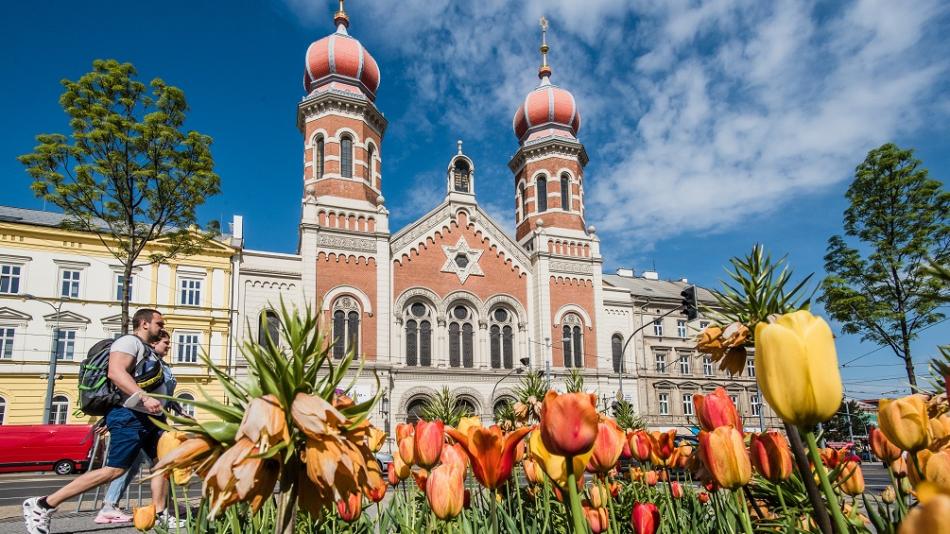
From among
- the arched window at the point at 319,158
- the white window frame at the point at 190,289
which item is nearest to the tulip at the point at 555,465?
the white window frame at the point at 190,289

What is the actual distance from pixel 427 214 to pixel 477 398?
953 cm

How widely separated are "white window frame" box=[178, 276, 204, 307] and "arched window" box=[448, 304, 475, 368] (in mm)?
11468

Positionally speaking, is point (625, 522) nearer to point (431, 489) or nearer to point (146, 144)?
point (431, 489)

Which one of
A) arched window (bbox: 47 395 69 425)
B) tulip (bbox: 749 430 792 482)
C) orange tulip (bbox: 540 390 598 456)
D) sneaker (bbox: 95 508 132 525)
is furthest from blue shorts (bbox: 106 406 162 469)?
arched window (bbox: 47 395 69 425)

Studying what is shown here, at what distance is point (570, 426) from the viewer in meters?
1.46

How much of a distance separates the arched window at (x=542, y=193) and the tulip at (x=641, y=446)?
1225 inches

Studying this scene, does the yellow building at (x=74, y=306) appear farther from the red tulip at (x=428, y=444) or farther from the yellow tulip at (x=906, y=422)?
the yellow tulip at (x=906, y=422)

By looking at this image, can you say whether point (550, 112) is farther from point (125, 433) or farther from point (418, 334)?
point (125, 433)

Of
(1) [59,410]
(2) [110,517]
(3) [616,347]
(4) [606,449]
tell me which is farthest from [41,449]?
(3) [616,347]

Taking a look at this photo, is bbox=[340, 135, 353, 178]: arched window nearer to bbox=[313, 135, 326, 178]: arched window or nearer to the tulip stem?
bbox=[313, 135, 326, 178]: arched window

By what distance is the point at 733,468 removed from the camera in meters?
1.83

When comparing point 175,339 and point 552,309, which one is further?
point 552,309

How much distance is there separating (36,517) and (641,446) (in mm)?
3904

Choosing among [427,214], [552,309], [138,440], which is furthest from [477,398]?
[138,440]
